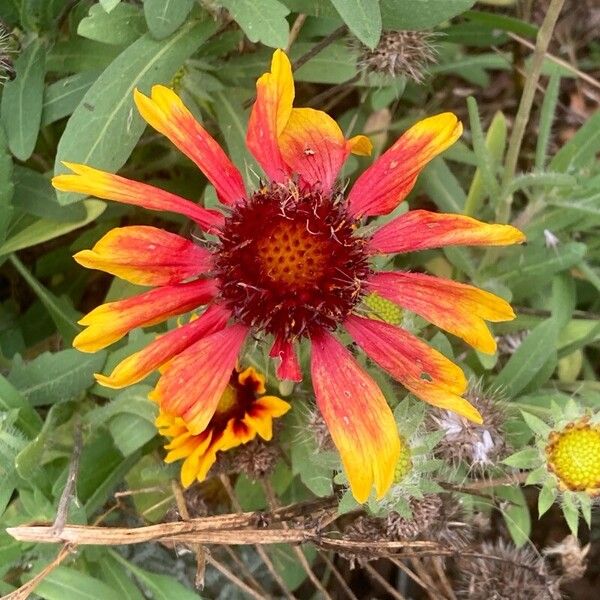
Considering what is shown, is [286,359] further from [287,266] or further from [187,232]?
[187,232]

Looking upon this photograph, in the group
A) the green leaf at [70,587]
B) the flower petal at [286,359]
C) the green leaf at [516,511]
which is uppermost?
the flower petal at [286,359]

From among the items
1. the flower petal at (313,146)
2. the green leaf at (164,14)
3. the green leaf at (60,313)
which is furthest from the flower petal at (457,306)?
the green leaf at (60,313)

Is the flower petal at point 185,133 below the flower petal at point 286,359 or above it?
above

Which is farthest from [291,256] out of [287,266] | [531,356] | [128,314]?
[531,356]

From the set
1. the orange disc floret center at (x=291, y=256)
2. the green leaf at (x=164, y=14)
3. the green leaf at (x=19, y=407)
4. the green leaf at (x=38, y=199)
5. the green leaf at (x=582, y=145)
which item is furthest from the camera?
the green leaf at (x=582, y=145)

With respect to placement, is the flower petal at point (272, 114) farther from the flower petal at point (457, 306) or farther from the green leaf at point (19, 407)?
the green leaf at point (19, 407)

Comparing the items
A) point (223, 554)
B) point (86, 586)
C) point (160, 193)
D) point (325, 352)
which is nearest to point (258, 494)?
point (223, 554)
